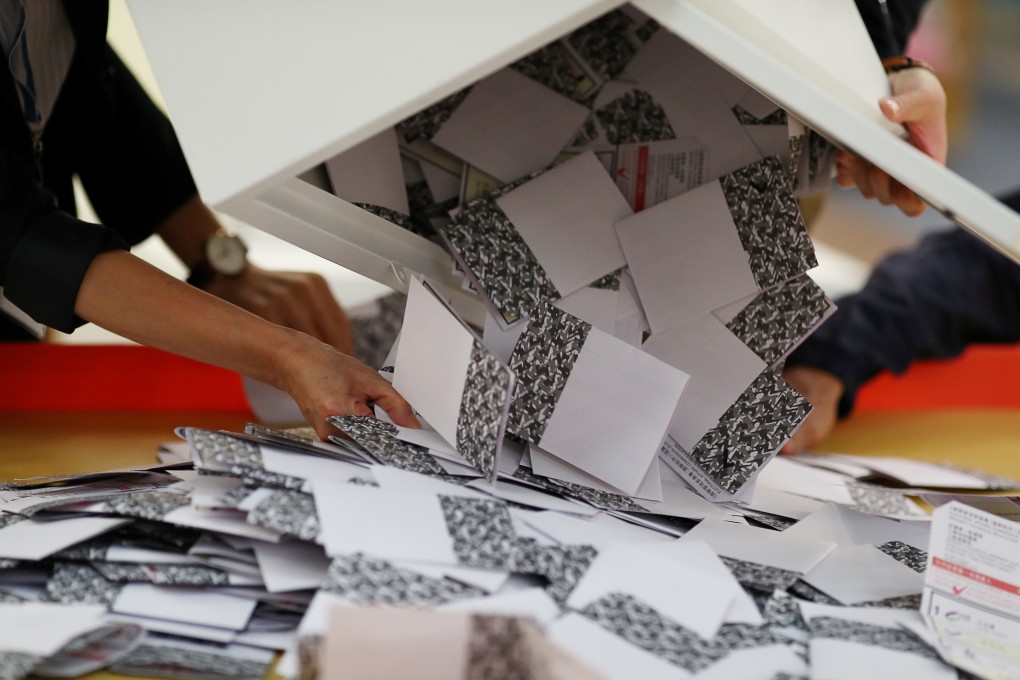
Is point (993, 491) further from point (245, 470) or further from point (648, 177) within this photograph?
point (245, 470)

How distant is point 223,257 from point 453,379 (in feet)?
3.23

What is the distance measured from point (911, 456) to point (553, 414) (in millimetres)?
916

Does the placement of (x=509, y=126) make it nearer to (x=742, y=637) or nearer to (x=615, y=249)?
(x=615, y=249)

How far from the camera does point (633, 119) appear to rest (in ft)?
4.02

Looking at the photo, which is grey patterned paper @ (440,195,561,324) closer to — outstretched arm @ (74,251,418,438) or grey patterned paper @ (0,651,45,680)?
outstretched arm @ (74,251,418,438)

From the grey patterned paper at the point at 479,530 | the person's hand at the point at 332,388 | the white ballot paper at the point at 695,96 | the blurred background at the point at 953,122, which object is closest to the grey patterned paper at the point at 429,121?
the white ballot paper at the point at 695,96

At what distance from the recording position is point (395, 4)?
741 millimetres

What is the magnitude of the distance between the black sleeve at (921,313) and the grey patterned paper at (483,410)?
3.40ft

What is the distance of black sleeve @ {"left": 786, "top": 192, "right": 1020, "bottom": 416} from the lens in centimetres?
180

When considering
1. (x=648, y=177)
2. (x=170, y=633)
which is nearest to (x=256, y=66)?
(x=170, y=633)

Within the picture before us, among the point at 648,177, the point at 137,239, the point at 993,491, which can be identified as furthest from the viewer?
the point at 137,239

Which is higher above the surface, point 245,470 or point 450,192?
point 450,192

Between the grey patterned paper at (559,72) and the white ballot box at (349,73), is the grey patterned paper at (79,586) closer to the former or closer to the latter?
the white ballot box at (349,73)

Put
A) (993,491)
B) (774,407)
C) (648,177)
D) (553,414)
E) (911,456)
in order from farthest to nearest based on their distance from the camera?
(911,456) < (993,491) < (648,177) < (774,407) < (553,414)
